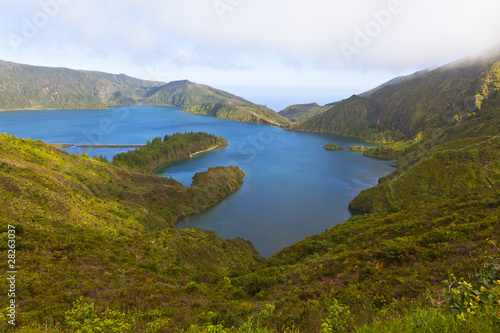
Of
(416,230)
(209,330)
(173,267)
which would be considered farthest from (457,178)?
(209,330)

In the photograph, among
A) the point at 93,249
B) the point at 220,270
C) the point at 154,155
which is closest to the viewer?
the point at 93,249

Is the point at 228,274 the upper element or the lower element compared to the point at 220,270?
upper

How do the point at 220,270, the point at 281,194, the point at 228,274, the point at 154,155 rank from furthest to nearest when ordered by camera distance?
the point at 154,155 → the point at 281,194 → the point at 220,270 → the point at 228,274

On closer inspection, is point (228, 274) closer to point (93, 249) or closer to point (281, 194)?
point (93, 249)

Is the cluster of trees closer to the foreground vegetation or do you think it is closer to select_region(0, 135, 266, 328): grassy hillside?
select_region(0, 135, 266, 328): grassy hillside

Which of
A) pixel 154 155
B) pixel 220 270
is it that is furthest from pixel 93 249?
pixel 154 155

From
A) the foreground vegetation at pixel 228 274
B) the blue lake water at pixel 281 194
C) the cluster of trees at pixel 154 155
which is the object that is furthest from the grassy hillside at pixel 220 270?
the cluster of trees at pixel 154 155

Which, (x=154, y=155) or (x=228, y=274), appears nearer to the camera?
(x=228, y=274)

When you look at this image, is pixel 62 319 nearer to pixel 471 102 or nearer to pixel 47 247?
pixel 47 247

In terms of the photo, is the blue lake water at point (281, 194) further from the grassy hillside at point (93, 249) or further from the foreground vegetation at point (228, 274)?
the foreground vegetation at point (228, 274)

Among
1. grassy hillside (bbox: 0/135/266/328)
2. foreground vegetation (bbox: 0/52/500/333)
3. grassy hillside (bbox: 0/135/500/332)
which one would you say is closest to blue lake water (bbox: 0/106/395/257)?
grassy hillside (bbox: 0/135/266/328)

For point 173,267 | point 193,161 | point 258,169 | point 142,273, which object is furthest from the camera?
point 193,161
